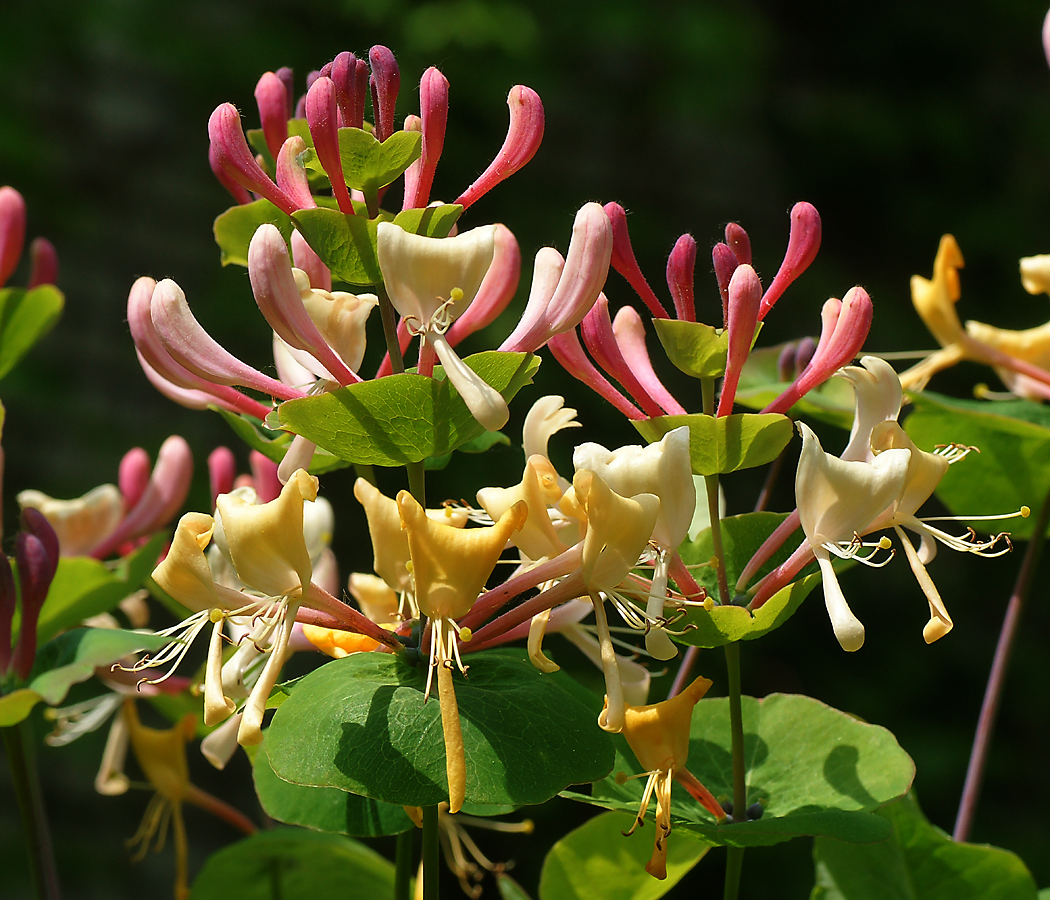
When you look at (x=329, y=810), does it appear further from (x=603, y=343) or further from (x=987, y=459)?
(x=987, y=459)

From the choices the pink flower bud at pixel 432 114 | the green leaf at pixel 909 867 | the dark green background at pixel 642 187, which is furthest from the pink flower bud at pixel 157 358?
the dark green background at pixel 642 187

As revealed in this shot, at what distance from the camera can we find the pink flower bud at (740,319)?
1.30ft

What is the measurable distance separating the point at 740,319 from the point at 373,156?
15 centimetres

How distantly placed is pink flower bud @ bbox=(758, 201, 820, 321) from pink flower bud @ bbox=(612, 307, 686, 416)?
50 millimetres

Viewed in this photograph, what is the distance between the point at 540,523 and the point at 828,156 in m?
2.42

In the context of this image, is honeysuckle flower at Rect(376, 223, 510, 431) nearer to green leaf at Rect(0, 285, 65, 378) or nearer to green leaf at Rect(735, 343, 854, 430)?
green leaf at Rect(735, 343, 854, 430)

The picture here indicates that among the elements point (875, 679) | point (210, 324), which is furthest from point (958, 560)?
point (210, 324)

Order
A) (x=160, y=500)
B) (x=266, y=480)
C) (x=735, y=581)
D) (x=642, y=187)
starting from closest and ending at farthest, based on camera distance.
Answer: (x=735, y=581) < (x=266, y=480) < (x=160, y=500) < (x=642, y=187)

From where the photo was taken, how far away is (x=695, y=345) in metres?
0.42

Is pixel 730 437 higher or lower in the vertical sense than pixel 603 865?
higher

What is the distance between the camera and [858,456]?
1.32 ft

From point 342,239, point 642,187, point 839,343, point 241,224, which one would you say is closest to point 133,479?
point 241,224

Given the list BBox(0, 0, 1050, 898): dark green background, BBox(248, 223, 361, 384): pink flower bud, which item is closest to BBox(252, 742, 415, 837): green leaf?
BBox(248, 223, 361, 384): pink flower bud

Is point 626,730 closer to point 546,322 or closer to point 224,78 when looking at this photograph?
point 546,322
